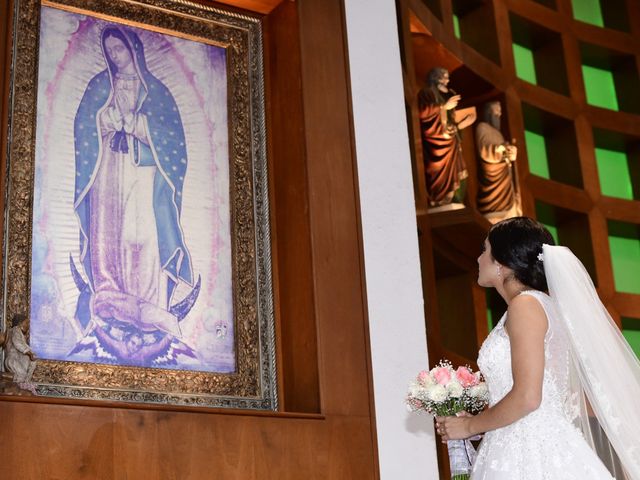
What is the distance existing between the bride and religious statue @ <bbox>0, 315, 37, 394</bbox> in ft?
5.80

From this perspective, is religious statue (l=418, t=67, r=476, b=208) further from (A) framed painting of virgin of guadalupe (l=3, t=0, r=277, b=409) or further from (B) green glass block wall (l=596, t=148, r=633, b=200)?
(A) framed painting of virgin of guadalupe (l=3, t=0, r=277, b=409)

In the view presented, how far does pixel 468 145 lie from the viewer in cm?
1033

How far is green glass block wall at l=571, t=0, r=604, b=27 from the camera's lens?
1184 centimetres

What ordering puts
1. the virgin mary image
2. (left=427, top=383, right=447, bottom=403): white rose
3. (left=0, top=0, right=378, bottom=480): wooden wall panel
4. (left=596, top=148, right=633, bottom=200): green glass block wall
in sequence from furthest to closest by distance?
(left=596, top=148, right=633, bottom=200): green glass block wall, the virgin mary image, (left=0, top=0, right=378, bottom=480): wooden wall panel, (left=427, top=383, right=447, bottom=403): white rose

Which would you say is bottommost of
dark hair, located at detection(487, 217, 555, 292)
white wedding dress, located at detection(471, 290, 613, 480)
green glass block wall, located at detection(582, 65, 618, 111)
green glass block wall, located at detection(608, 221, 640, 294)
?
white wedding dress, located at detection(471, 290, 613, 480)

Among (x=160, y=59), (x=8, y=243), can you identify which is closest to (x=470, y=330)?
(x=160, y=59)

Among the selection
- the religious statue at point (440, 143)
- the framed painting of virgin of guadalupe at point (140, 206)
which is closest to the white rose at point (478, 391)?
the framed painting of virgin of guadalupe at point (140, 206)

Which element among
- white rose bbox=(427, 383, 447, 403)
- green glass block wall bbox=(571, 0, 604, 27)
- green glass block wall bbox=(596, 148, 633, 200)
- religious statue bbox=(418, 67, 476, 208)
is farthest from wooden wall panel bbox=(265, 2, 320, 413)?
green glass block wall bbox=(571, 0, 604, 27)

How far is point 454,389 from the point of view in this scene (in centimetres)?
380

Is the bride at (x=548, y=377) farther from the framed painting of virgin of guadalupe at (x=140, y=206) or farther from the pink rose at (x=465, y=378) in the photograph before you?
the framed painting of virgin of guadalupe at (x=140, y=206)

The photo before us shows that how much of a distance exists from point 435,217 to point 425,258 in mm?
450

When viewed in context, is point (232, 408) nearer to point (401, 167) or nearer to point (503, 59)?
point (401, 167)

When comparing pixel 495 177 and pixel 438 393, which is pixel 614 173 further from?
pixel 438 393

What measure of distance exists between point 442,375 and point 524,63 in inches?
321
